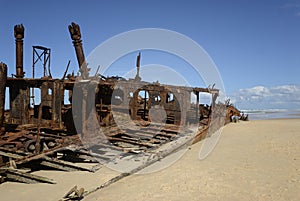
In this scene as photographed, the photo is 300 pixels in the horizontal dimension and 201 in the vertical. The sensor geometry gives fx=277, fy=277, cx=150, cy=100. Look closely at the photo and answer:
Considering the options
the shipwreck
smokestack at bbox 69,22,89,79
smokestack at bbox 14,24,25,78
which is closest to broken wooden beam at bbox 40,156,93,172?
the shipwreck

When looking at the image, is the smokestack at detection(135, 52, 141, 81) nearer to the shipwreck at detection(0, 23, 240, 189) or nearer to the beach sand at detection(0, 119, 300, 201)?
the shipwreck at detection(0, 23, 240, 189)

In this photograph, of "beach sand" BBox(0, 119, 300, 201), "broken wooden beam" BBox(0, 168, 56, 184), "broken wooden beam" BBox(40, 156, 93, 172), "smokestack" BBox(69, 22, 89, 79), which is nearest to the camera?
"beach sand" BBox(0, 119, 300, 201)

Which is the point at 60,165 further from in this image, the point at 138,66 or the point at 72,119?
the point at 138,66

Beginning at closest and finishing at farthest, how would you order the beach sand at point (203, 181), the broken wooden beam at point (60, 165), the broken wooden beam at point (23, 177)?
the beach sand at point (203, 181)
the broken wooden beam at point (23, 177)
the broken wooden beam at point (60, 165)

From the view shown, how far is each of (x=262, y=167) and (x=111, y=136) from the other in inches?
249

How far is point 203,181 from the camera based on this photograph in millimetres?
6496

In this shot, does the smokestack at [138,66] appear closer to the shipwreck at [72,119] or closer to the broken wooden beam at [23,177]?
the shipwreck at [72,119]

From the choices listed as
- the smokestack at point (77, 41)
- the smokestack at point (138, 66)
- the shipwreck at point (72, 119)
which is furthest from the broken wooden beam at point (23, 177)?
the smokestack at point (138, 66)

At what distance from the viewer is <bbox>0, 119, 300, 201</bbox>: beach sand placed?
5684 mm

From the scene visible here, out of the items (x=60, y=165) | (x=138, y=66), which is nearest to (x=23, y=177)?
(x=60, y=165)

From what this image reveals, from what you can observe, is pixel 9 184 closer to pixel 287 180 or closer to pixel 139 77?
pixel 287 180

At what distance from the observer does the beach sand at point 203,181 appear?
568 centimetres

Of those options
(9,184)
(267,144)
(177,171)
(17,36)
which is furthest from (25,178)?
(17,36)

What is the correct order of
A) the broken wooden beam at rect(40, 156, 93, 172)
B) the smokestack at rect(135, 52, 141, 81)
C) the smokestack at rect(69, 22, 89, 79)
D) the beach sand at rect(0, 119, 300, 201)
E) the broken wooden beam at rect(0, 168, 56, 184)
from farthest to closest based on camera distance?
the smokestack at rect(135, 52, 141, 81) < the smokestack at rect(69, 22, 89, 79) < the broken wooden beam at rect(40, 156, 93, 172) < the broken wooden beam at rect(0, 168, 56, 184) < the beach sand at rect(0, 119, 300, 201)
